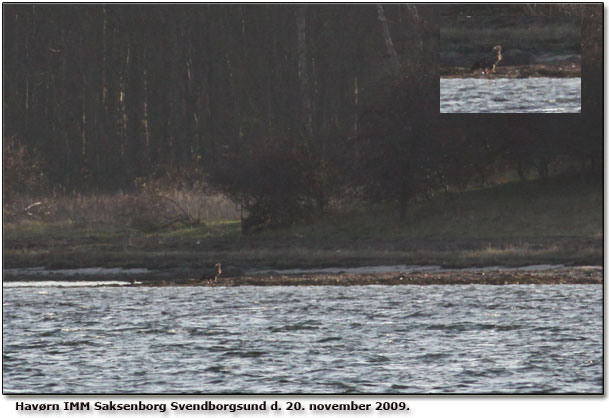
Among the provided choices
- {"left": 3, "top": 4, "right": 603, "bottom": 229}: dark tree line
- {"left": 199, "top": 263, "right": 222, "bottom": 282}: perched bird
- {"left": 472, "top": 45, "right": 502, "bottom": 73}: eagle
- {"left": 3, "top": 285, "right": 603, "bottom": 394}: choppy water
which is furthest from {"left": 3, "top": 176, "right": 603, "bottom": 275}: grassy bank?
{"left": 3, "top": 4, "right": 603, "bottom": 229}: dark tree line

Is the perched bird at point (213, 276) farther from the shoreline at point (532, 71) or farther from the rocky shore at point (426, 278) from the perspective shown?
the shoreline at point (532, 71)

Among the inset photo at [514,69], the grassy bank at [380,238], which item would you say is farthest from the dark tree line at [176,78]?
the inset photo at [514,69]

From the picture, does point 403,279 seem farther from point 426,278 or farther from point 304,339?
point 304,339

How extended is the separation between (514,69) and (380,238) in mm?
13973

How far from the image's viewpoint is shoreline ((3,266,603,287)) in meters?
28.3

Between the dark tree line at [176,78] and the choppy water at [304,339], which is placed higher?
the dark tree line at [176,78]

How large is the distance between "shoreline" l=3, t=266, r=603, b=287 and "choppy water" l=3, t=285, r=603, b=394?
30.4 inches

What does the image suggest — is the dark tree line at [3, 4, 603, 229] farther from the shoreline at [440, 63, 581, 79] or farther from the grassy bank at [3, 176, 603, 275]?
the shoreline at [440, 63, 581, 79]

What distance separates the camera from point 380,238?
3659 cm

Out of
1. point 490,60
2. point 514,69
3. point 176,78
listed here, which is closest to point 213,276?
point 490,60

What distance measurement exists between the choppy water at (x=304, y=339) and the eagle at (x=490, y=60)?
440 centimetres

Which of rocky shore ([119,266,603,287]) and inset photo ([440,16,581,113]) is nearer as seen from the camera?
inset photo ([440,16,581,113])

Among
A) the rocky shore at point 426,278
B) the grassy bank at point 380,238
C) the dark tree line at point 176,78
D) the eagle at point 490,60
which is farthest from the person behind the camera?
the dark tree line at point 176,78

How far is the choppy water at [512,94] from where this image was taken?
2073 centimetres
